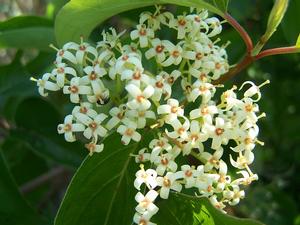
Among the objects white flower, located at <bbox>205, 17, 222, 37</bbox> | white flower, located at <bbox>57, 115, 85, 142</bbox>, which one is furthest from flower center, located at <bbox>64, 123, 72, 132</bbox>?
white flower, located at <bbox>205, 17, 222, 37</bbox>

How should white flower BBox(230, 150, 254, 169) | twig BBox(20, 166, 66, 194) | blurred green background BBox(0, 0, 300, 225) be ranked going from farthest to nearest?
twig BBox(20, 166, 66, 194) → blurred green background BBox(0, 0, 300, 225) → white flower BBox(230, 150, 254, 169)

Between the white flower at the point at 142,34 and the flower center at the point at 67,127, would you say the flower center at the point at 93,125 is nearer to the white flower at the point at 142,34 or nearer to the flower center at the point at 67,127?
the flower center at the point at 67,127

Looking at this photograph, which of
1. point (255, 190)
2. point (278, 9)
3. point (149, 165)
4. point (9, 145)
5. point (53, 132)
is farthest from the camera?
point (255, 190)

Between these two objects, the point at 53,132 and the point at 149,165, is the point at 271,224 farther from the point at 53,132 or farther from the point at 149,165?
the point at 149,165

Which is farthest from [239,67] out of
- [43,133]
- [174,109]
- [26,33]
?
[43,133]

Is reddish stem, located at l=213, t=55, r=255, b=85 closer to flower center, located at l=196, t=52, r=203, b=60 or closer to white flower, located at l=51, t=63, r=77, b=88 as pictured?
flower center, located at l=196, t=52, r=203, b=60

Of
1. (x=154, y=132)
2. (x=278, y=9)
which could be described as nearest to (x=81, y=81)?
(x=154, y=132)
